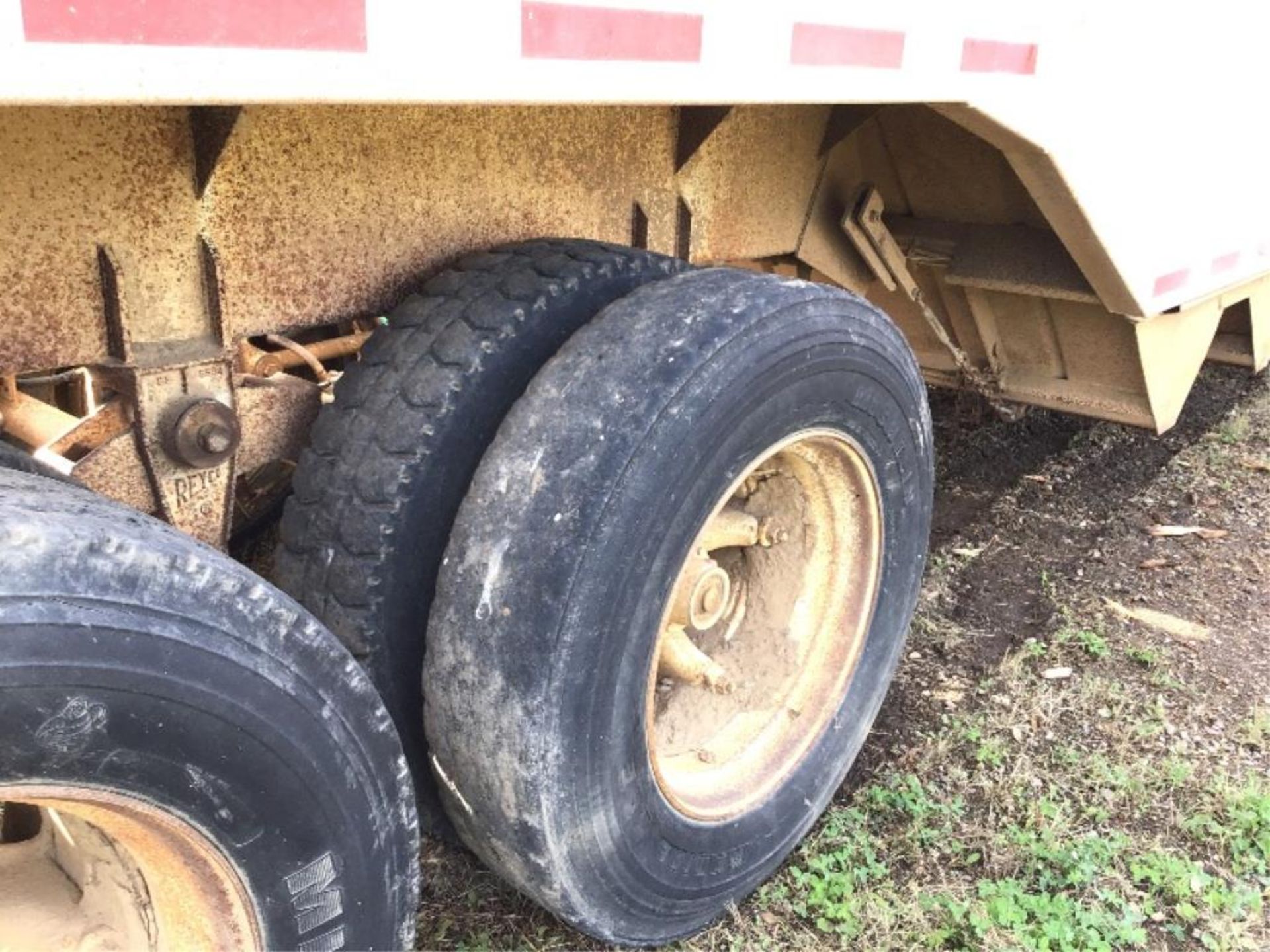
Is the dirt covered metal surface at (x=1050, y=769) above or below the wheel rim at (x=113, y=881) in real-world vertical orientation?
below

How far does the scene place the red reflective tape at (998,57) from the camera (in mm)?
1892

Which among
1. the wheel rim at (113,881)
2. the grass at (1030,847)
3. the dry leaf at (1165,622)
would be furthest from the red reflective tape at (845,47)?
the dry leaf at (1165,622)

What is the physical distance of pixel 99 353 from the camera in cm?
155

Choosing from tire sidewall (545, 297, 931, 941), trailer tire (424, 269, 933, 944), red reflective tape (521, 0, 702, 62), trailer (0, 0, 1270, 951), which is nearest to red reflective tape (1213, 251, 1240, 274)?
trailer (0, 0, 1270, 951)

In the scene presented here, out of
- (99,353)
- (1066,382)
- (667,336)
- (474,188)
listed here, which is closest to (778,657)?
(667,336)

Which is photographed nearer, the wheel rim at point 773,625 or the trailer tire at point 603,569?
the trailer tire at point 603,569

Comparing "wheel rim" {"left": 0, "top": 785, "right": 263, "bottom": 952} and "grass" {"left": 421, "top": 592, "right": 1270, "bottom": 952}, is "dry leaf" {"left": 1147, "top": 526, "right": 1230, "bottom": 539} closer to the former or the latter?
"grass" {"left": 421, "top": 592, "right": 1270, "bottom": 952}

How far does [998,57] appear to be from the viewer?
1.96 metres

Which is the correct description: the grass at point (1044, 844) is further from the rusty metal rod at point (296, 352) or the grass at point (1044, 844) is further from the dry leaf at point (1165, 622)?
the rusty metal rod at point (296, 352)

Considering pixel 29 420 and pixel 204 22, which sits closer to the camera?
pixel 204 22

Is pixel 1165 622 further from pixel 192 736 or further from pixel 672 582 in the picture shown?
pixel 192 736

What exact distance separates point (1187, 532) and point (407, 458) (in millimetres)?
3230

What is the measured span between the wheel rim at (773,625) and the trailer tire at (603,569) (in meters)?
0.22

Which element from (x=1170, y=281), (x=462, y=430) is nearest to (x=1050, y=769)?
(x=1170, y=281)
